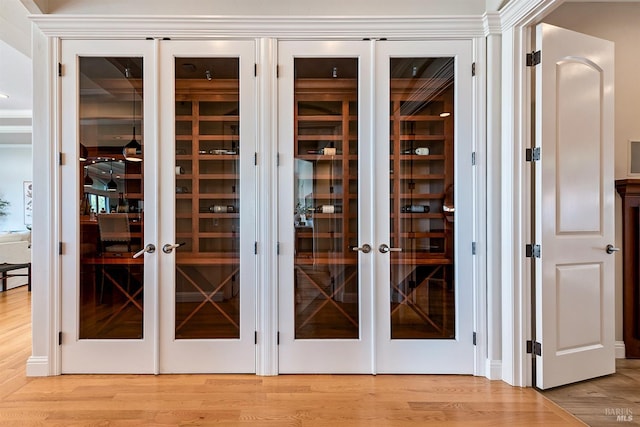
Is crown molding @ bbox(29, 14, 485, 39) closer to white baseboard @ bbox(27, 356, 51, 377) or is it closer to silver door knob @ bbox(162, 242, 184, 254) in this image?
silver door knob @ bbox(162, 242, 184, 254)

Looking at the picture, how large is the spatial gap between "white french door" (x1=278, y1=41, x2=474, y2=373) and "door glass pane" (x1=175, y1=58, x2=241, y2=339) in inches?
14.6

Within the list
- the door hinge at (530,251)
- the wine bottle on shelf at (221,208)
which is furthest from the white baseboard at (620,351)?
the wine bottle on shelf at (221,208)

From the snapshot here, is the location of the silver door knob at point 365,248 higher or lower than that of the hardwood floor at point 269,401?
higher

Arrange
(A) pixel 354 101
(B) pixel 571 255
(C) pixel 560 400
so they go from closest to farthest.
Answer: (C) pixel 560 400 → (B) pixel 571 255 → (A) pixel 354 101

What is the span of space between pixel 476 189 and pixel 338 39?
4.89 ft

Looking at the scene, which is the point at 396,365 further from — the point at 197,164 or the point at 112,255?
the point at 112,255

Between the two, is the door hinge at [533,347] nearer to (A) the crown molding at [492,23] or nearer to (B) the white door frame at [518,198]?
(B) the white door frame at [518,198]

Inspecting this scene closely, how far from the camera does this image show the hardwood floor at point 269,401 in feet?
6.81

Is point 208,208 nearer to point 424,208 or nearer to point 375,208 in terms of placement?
point 375,208

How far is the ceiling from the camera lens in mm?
2875

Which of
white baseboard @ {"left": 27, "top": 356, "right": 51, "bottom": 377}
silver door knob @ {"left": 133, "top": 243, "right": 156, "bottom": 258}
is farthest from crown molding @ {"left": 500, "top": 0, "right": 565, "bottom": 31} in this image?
white baseboard @ {"left": 27, "top": 356, "right": 51, "bottom": 377}

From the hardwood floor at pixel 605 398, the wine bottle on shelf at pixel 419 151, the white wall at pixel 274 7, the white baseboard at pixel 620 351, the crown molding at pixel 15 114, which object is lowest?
the hardwood floor at pixel 605 398

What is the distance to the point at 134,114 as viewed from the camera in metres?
2.66

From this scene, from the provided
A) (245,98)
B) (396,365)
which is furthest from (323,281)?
(245,98)
